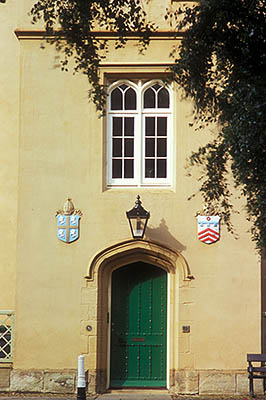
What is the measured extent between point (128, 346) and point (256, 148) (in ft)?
22.4

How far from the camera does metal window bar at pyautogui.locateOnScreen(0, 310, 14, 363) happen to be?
1384 centimetres

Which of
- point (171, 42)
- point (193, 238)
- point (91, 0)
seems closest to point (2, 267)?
point (193, 238)

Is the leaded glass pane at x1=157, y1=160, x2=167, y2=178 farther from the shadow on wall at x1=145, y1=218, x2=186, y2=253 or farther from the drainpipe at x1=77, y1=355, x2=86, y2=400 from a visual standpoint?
the drainpipe at x1=77, y1=355, x2=86, y2=400

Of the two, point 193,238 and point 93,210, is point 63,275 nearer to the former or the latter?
point 93,210

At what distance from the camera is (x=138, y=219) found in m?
13.8

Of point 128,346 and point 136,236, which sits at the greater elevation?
point 136,236

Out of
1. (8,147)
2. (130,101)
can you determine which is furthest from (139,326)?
(8,147)

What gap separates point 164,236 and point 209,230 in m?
0.92

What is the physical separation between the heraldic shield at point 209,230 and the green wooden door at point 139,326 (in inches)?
53.2

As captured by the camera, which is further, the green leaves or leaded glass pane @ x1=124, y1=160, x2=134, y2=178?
leaded glass pane @ x1=124, y1=160, x2=134, y2=178

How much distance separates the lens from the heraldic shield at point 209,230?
13.8 meters

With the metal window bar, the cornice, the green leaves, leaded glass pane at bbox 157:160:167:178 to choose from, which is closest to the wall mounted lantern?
leaded glass pane at bbox 157:160:167:178

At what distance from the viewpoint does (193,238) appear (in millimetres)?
13867

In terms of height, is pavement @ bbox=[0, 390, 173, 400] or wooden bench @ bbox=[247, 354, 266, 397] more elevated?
wooden bench @ bbox=[247, 354, 266, 397]
